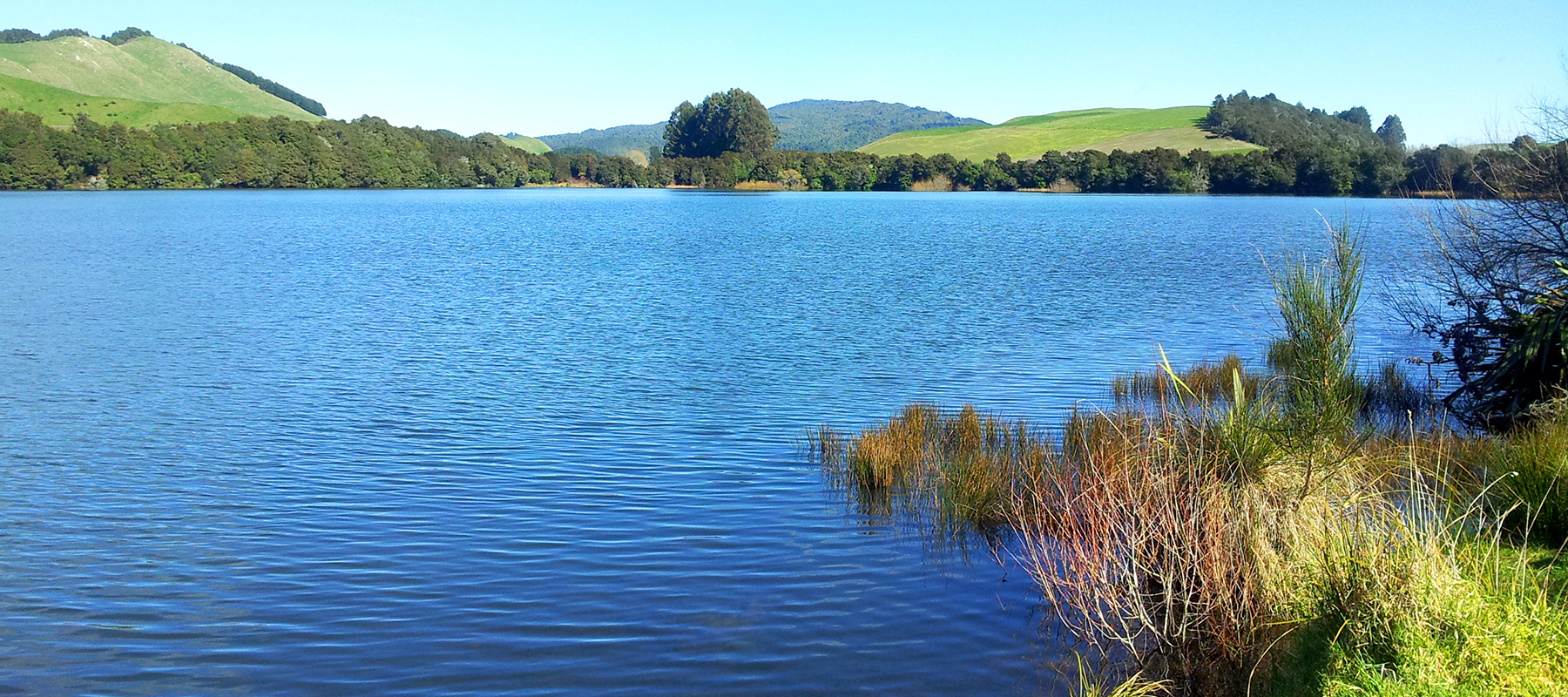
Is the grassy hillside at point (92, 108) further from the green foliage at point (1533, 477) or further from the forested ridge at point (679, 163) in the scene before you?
the green foliage at point (1533, 477)

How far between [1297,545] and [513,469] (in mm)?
8172

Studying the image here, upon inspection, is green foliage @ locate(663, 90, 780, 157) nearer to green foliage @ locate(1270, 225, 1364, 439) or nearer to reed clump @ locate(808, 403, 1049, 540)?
reed clump @ locate(808, 403, 1049, 540)

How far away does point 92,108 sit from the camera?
150375 mm

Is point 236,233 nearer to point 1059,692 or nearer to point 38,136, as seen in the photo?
point 1059,692

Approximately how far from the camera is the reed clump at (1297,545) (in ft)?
16.9

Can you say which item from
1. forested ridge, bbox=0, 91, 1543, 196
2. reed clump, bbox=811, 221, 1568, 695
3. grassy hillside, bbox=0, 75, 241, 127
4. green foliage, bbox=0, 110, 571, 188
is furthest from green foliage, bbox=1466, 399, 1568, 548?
grassy hillside, bbox=0, 75, 241, 127

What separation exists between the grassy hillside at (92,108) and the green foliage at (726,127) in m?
65.6

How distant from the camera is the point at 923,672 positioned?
7000 mm

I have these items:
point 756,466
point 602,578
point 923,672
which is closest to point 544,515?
point 602,578

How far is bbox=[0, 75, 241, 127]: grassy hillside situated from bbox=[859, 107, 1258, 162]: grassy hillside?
94787mm

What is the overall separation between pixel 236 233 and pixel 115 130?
87.1m

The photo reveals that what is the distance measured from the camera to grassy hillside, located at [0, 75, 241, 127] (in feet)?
471

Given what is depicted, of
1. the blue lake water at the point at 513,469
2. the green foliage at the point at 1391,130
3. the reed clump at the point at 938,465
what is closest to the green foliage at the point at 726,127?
the green foliage at the point at 1391,130

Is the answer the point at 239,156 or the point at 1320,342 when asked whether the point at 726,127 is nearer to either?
the point at 239,156
